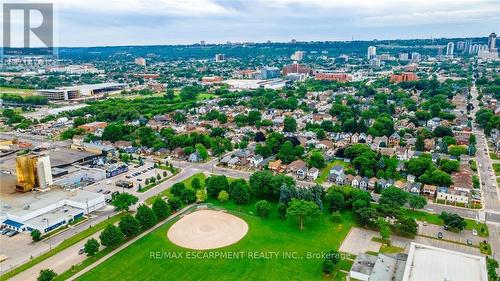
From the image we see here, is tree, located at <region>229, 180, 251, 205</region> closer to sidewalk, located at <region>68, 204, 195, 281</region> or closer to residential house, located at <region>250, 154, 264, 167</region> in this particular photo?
sidewalk, located at <region>68, 204, 195, 281</region>

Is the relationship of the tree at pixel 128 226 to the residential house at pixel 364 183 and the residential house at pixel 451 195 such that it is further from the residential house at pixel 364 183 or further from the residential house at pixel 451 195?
the residential house at pixel 451 195

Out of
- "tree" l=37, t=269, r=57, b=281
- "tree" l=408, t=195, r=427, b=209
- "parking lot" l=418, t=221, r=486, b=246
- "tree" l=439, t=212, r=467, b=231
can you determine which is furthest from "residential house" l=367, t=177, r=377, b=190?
"tree" l=37, t=269, r=57, b=281

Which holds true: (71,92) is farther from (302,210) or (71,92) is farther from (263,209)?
(302,210)

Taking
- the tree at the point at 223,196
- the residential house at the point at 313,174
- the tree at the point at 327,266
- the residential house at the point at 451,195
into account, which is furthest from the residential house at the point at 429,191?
the tree at the point at 223,196

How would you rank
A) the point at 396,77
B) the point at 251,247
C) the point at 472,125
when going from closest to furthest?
the point at 251,247 → the point at 472,125 → the point at 396,77

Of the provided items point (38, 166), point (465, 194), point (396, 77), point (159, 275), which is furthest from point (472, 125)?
point (38, 166)

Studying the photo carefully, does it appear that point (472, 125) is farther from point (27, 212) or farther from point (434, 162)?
point (27, 212)
